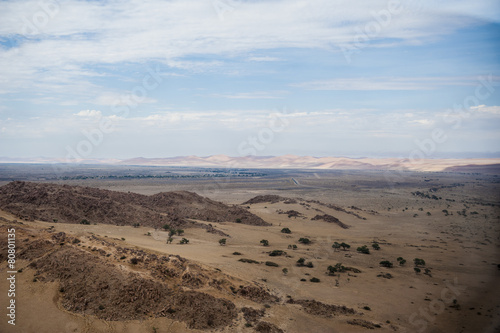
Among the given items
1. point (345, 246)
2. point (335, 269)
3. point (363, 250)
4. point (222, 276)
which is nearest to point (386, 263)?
point (363, 250)

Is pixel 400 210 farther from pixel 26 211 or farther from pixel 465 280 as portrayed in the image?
pixel 26 211

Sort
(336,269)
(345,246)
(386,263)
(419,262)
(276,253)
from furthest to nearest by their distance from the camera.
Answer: (345,246) → (276,253) → (419,262) → (386,263) → (336,269)

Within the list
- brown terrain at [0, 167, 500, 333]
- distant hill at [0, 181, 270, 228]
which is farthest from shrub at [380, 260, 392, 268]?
distant hill at [0, 181, 270, 228]

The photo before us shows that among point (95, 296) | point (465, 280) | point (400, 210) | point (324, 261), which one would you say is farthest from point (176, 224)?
point (400, 210)

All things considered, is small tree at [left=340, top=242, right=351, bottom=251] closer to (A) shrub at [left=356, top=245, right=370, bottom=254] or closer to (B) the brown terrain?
(B) the brown terrain

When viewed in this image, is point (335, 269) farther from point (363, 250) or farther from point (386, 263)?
point (363, 250)

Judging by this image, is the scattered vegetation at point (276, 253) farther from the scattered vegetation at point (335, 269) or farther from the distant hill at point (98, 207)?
the distant hill at point (98, 207)
